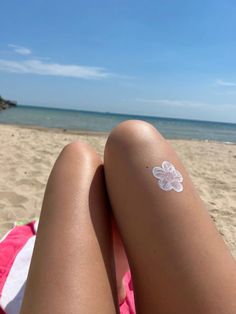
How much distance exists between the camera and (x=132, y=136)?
3.43 ft

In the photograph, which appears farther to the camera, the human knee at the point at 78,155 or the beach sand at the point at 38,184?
the beach sand at the point at 38,184

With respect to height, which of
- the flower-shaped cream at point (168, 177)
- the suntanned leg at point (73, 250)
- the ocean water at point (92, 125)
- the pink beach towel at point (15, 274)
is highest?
the flower-shaped cream at point (168, 177)

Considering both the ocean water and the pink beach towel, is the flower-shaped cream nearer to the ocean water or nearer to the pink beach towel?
the pink beach towel

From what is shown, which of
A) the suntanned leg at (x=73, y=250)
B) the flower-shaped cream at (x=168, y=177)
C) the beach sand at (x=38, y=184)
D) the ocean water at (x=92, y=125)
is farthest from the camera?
the ocean water at (x=92, y=125)

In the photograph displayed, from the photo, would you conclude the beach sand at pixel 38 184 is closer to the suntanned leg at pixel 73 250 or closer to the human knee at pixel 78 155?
the human knee at pixel 78 155

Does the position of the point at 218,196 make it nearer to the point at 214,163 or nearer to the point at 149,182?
the point at 214,163

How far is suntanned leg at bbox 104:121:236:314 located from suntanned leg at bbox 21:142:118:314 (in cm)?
7

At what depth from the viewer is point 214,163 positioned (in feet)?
18.4

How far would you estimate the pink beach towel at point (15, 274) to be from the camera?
1.10 meters

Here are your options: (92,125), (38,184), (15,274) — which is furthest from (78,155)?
(92,125)

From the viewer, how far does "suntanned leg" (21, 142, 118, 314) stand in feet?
2.39

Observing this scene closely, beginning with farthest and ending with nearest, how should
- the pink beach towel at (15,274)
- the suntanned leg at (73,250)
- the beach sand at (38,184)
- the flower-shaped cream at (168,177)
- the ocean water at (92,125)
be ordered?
the ocean water at (92,125) < the beach sand at (38,184) < the pink beach towel at (15,274) < the flower-shaped cream at (168,177) < the suntanned leg at (73,250)

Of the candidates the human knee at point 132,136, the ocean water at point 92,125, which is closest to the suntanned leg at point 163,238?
the human knee at point 132,136

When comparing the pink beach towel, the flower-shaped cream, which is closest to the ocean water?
the pink beach towel
